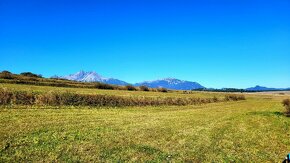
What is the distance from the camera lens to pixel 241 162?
17641 mm

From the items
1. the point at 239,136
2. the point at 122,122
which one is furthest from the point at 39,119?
the point at 239,136

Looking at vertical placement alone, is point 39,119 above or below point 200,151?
above

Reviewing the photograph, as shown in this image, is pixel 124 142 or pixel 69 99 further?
pixel 69 99

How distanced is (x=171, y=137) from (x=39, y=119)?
12.1 metres

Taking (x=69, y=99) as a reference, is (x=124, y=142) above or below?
below

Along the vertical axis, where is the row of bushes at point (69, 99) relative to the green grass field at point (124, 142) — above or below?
above

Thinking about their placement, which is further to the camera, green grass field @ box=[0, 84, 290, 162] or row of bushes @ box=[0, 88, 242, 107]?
row of bushes @ box=[0, 88, 242, 107]

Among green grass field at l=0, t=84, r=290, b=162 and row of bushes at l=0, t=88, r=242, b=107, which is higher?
row of bushes at l=0, t=88, r=242, b=107

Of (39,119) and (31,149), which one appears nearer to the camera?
(31,149)

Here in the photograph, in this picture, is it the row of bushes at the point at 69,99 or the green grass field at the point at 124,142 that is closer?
the green grass field at the point at 124,142

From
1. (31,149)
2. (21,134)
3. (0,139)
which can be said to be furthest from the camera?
(21,134)

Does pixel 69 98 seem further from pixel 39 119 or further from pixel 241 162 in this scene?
pixel 241 162

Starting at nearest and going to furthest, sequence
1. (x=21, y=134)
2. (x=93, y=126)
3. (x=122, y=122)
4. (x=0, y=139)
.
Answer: (x=0, y=139) < (x=21, y=134) < (x=93, y=126) < (x=122, y=122)

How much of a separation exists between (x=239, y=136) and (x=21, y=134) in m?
18.5
